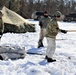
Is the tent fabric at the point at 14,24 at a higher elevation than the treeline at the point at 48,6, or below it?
Result: higher

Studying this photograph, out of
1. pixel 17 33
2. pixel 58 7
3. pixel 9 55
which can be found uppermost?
pixel 9 55

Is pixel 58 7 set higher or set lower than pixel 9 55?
lower

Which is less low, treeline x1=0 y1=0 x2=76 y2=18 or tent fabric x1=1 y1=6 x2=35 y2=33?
tent fabric x1=1 y1=6 x2=35 y2=33

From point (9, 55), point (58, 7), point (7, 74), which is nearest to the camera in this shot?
point (7, 74)

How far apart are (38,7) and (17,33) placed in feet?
218

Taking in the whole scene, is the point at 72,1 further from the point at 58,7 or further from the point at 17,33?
the point at 17,33

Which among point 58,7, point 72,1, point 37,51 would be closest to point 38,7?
point 58,7

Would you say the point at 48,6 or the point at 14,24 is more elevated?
the point at 14,24

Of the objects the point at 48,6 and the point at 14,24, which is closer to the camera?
the point at 14,24

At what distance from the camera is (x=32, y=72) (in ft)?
26.2

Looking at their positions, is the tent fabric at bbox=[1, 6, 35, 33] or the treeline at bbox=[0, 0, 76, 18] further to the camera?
the treeline at bbox=[0, 0, 76, 18]

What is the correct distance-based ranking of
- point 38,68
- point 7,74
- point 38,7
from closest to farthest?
1. point 7,74
2. point 38,68
3. point 38,7

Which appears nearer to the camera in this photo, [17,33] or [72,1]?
[17,33]

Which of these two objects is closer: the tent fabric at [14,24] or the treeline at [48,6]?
the tent fabric at [14,24]
